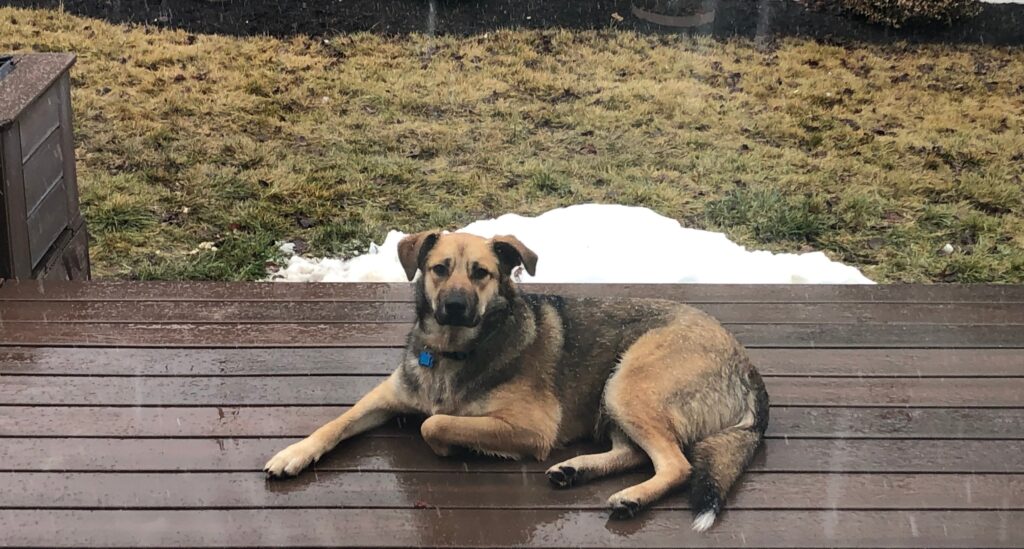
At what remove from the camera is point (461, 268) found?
11.1ft

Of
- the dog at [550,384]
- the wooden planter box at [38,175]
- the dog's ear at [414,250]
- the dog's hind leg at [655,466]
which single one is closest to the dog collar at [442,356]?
the dog at [550,384]

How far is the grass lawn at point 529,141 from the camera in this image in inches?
265

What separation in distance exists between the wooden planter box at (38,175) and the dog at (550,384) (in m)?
2.04

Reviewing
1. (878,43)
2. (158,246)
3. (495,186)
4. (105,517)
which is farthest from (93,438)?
(878,43)

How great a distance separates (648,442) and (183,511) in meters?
1.44

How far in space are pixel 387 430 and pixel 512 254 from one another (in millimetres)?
751

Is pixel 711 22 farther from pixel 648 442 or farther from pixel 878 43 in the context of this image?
pixel 648 442

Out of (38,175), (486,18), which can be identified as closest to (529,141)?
(486,18)

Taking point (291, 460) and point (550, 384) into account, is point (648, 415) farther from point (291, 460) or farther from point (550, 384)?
point (291, 460)

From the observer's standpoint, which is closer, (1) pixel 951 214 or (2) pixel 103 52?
(1) pixel 951 214

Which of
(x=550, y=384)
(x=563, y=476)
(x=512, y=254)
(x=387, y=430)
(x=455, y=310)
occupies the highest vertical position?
(x=512, y=254)

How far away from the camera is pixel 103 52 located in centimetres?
865

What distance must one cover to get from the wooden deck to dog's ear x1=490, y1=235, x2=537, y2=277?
65cm

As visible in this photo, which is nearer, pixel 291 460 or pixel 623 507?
pixel 623 507
